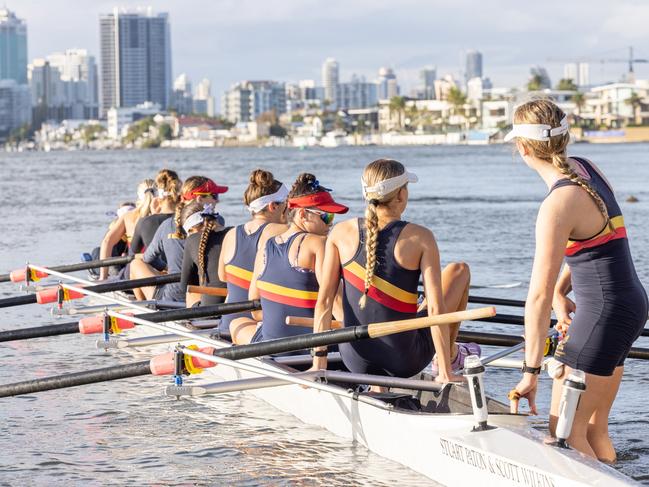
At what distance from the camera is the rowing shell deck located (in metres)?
5.42

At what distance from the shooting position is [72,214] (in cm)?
3731

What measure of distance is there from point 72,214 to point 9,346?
25030 mm

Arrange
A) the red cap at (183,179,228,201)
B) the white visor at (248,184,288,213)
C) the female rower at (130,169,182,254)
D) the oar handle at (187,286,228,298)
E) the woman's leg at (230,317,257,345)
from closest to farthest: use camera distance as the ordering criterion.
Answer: the woman's leg at (230,317,257,345) < the white visor at (248,184,288,213) < the oar handle at (187,286,228,298) < the red cap at (183,179,228,201) < the female rower at (130,169,182,254)

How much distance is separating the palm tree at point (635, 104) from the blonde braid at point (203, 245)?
16656 cm

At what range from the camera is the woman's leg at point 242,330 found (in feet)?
30.1

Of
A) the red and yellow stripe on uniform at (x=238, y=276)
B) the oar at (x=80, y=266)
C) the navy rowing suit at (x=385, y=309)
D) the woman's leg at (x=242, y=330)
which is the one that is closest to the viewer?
the navy rowing suit at (x=385, y=309)

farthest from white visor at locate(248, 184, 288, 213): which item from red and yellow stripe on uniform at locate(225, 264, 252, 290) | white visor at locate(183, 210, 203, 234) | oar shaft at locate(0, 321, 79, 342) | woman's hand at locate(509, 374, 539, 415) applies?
woman's hand at locate(509, 374, 539, 415)

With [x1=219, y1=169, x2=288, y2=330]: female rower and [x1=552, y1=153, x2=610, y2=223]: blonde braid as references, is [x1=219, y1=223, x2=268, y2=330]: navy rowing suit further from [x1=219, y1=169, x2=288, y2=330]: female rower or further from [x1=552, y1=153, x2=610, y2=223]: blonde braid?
[x1=552, y1=153, x2=610, y2=223]: blonde braid

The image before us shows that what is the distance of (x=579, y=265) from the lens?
5297 mm

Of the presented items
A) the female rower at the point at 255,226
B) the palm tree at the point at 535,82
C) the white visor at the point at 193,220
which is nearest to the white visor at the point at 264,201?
the female rower at the point at 255,226

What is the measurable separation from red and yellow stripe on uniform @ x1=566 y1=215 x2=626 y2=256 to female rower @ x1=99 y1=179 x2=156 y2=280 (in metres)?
9.08

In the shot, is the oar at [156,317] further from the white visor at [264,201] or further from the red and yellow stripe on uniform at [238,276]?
the white visor at [264,201]

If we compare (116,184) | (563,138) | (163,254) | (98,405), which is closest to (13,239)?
(163,254)

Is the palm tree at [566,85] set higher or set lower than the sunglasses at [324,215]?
higher
